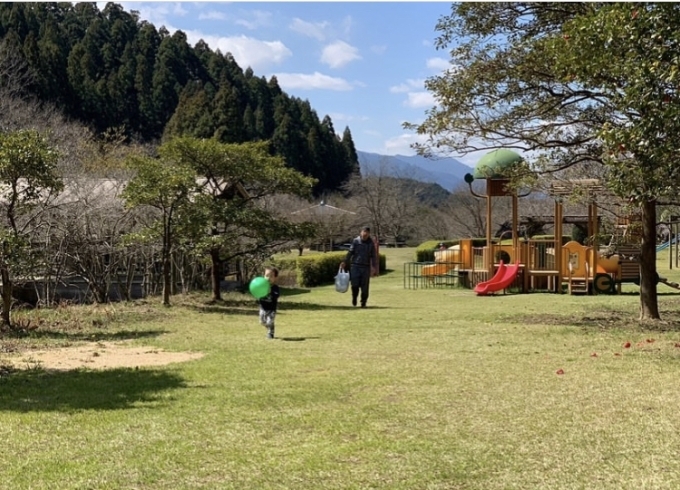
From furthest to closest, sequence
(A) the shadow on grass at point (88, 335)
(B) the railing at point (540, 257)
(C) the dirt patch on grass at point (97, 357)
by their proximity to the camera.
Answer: (B) the railing at point (540, 257) → (A) the shadow on grass at point (88, 335) → (C) the dirt patch on grass at point (97, 357)

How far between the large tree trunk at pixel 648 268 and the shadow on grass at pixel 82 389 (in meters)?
7.40

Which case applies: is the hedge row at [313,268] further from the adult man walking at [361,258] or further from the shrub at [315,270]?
the adult man walking at [361,258]

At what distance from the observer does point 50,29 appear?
4381 centimetres

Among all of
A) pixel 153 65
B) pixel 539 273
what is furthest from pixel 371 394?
pixel 153 65

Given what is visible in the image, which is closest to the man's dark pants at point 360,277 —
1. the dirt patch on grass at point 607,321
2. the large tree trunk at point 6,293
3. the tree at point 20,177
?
the dirt patch on grass at point 607,321

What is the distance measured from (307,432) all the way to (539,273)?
49.2 ft

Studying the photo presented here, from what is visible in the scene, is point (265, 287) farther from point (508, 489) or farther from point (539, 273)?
point (539, 273)

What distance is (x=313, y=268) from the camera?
2486 centimetres

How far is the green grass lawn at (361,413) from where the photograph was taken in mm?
3570

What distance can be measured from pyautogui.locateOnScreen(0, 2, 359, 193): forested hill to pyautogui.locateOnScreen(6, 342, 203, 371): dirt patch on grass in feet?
97.6

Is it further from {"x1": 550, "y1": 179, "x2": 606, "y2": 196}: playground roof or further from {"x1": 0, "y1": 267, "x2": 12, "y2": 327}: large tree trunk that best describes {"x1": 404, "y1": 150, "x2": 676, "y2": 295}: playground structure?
{"x1": 0, "y1": 267, "x2": 12, "y2": 327}: large tree trunk

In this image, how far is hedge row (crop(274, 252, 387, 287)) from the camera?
24587 mm

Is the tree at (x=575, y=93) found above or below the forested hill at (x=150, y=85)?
below

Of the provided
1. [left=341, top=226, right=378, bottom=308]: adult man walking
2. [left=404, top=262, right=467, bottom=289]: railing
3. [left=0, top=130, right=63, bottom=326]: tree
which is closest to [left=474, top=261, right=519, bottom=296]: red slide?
[left=404, top=262, right=467, bottom=289]: railing
